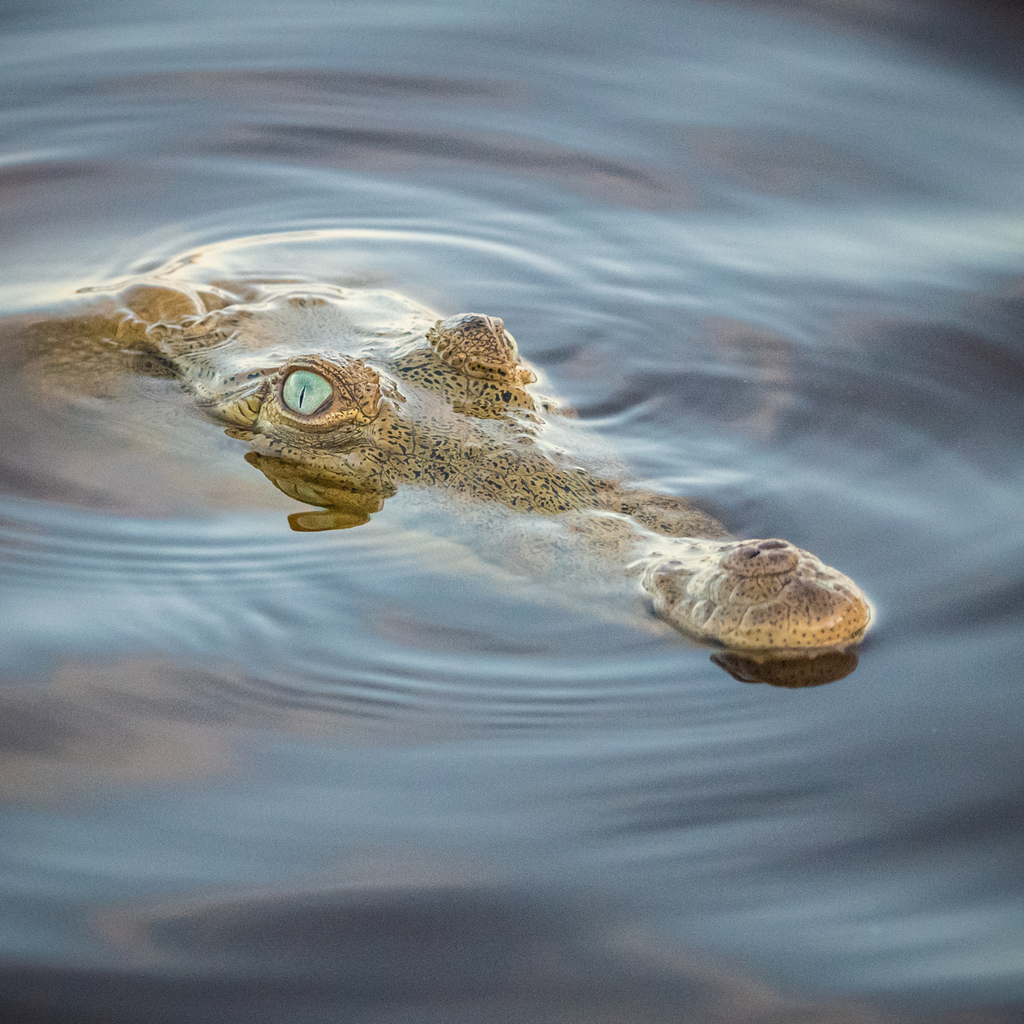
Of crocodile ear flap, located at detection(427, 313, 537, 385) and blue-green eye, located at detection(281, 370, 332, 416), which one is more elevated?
crocodile ear flap, located at detection(427, 313, 537, 385)

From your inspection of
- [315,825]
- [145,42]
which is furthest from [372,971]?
[145,42]

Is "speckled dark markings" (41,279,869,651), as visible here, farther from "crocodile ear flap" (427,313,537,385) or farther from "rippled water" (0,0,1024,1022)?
"rippled water" (0,0,1024,1022)

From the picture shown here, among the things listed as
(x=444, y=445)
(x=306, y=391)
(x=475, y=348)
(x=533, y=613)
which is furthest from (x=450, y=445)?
(x=533, y=613)

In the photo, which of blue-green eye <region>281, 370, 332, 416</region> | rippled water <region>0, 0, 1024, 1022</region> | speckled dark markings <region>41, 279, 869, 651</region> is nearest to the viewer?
rippled water <region>0, 0, 1024, 1022</region>

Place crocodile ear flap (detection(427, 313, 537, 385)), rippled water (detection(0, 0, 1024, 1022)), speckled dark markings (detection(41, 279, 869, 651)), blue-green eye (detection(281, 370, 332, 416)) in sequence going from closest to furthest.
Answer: rippled water (detection(0, 0, 1024, 1022))
speckled dark markings (detection(41, 279, 869, 651))
blue-green eye (detection(281, 370, 332, 416))
crocodile ear flap (detection(427, 313, 537, 385))

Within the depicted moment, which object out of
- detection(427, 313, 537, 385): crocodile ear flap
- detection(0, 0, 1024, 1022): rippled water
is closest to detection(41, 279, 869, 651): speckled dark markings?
detection(427, 313, 537, 385): crocodile ear flap

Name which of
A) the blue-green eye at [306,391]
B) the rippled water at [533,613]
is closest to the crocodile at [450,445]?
the blue-green eye at [306,391]

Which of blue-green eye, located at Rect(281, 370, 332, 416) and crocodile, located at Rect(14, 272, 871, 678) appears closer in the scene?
crocodile, located at Rect(14, 272, 871, 678)
